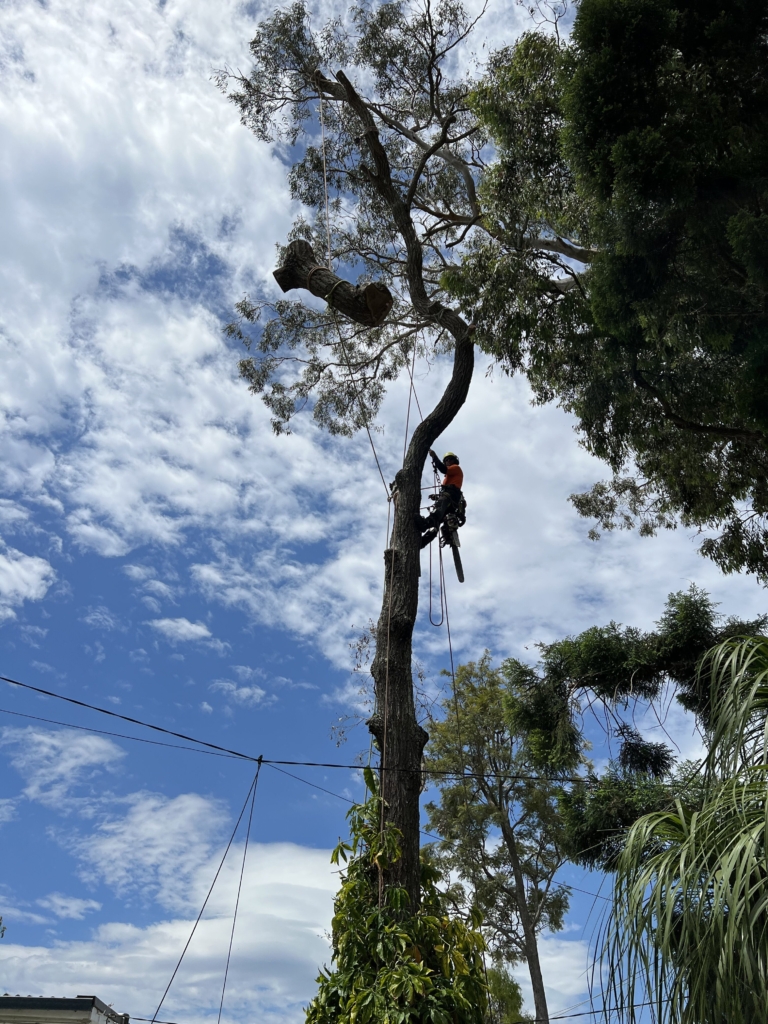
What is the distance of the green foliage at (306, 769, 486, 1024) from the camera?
15.0 ft

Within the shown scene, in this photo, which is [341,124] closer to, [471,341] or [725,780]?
[471,341]

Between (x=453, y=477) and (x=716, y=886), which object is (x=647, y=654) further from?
(x=716, y=886)

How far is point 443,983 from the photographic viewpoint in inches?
191

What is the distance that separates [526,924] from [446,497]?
938 cm

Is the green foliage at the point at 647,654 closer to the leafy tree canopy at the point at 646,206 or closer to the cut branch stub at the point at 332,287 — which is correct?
the leafy tree canopy at the point at 646,206

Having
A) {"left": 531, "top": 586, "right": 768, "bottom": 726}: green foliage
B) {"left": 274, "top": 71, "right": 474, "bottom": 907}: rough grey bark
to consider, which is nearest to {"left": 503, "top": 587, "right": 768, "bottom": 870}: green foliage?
{"left": 531, "top": 586, "right": 768, "bottom": 726}: green foliage

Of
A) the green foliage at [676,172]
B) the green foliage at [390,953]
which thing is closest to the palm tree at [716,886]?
the green foliage at [390,953]

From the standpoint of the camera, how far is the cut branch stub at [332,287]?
6.49 meters

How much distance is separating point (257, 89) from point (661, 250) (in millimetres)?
6502

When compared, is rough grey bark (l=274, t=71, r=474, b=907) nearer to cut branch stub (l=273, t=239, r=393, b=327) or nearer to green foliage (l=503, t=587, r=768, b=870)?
cut branch stub (l=273, t=239, r=393, b=327)

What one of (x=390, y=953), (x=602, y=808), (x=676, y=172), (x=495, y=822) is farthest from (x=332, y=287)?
(x=495, y=822)

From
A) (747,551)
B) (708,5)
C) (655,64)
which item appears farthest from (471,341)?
(747,551)

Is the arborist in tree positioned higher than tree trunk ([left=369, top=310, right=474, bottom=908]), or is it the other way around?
the arborist in tree

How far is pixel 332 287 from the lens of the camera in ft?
21.5
